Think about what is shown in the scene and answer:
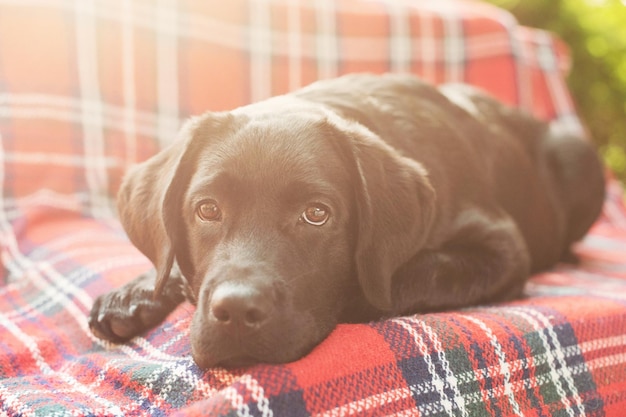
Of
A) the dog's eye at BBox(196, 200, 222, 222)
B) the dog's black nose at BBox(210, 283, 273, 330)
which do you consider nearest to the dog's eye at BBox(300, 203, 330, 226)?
the dog's eye at BBox(196, 200, 222, 222)

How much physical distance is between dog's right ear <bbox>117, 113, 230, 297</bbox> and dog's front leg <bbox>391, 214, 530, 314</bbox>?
28.0 inches

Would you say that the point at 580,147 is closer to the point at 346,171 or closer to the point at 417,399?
the point at 346,171

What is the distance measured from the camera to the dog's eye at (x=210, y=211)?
6.57 feet

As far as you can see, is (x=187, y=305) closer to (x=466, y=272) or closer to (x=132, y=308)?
(x=132, y=308)

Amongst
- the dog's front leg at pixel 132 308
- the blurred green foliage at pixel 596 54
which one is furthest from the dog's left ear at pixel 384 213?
the blurred green foliage at pixel 596 54

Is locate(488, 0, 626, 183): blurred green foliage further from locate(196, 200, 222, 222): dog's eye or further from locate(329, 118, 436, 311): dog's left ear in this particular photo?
locate(196, 200, 222, 222): dog's eye

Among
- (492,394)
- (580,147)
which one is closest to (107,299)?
(492,394)

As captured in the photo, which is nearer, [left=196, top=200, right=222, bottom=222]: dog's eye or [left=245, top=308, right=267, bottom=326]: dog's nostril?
[left=245, top=308, right=267, bottom=326]: dog's nostril

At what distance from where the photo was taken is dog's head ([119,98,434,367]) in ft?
5.77

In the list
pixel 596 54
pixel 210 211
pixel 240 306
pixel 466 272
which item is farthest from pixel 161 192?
pixel 596 54

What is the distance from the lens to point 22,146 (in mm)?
3592

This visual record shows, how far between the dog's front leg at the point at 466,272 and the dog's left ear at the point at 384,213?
3.9 inches

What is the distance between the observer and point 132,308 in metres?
2.21

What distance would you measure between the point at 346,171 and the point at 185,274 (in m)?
0.59
